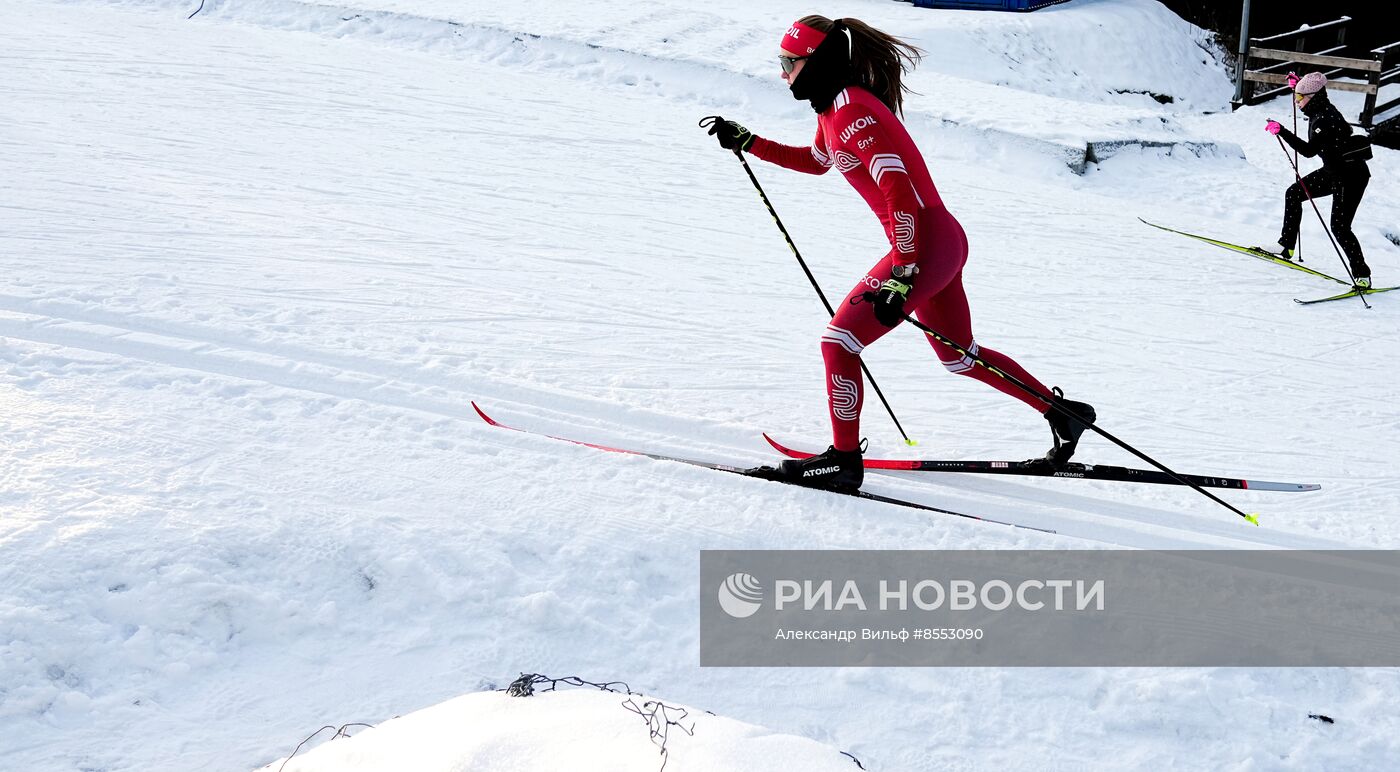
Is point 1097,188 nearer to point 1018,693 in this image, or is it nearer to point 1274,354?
point 1274,354

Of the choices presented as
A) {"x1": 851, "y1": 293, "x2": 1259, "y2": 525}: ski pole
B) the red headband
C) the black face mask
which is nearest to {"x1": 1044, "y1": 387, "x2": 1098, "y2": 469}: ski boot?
{"x1": 851, "y1": 293, "x2": 1259, "y2": 525}: ski pole

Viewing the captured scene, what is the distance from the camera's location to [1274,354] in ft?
20.6

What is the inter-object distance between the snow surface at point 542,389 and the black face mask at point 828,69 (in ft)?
4.89

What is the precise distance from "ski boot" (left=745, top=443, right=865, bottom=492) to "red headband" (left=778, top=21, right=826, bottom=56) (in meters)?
1.51

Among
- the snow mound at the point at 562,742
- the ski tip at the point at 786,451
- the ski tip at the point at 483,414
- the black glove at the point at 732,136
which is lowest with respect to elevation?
the ski tip at the point at 786,451

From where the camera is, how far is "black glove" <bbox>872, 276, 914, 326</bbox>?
12.4ft

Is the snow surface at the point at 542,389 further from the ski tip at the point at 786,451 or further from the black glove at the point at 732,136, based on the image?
the black glove at the point at 732,136

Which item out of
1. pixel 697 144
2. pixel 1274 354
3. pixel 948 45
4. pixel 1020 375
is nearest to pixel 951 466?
pixel 1020 375

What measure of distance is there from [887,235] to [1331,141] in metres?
5.49

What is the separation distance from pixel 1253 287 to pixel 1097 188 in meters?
2.34

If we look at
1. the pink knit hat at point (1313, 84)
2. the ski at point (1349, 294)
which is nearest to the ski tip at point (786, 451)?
the ski at point (1349, 294)

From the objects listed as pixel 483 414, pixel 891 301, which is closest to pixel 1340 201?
pixel 891 301

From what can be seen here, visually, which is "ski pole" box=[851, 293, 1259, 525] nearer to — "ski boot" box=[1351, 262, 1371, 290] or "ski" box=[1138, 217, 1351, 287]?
"ski boot" box=[1351, 262, 1371, 290]

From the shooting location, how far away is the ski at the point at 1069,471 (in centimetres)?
443
